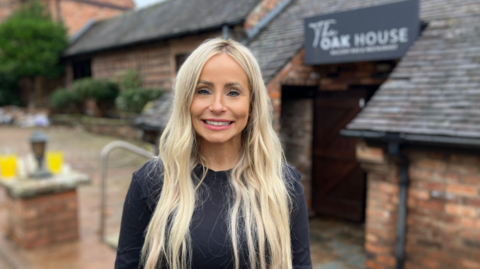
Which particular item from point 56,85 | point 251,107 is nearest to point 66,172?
point 251,107

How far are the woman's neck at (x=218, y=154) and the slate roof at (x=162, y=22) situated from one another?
5736 mm

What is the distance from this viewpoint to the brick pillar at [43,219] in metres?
4.59

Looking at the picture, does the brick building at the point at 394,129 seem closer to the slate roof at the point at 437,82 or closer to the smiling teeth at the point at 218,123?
the slate roof at the point at 437,82

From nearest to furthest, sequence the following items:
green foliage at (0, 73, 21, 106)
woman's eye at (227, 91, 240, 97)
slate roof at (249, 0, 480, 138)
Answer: woman's eye at (227, 91, 240, 97)
slate roof at (249, 0, 480, 138)
green foliage at (0, 73, 21, 106)

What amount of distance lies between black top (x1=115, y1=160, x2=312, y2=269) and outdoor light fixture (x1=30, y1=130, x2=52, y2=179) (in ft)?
12.2

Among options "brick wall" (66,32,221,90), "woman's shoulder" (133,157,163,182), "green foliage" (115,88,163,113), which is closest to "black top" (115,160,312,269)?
"woman's shoulder" (133,157,163,182)

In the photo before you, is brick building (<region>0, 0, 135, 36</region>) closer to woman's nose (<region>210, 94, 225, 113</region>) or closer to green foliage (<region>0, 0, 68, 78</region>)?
green foliage (<region>0, 0, 68, 78</region>)

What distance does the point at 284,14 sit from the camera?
24.0 ft

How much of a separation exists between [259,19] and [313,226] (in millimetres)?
4065

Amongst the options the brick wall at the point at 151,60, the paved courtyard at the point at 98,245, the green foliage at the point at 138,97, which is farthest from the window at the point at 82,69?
Answer: the paved courtyard at the point at 98,245

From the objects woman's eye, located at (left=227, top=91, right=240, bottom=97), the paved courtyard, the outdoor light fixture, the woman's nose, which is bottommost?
the paved courtyard

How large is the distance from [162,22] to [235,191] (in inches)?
438

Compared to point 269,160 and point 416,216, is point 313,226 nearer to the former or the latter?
point 416,216

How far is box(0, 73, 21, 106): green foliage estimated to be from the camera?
61.6ft
